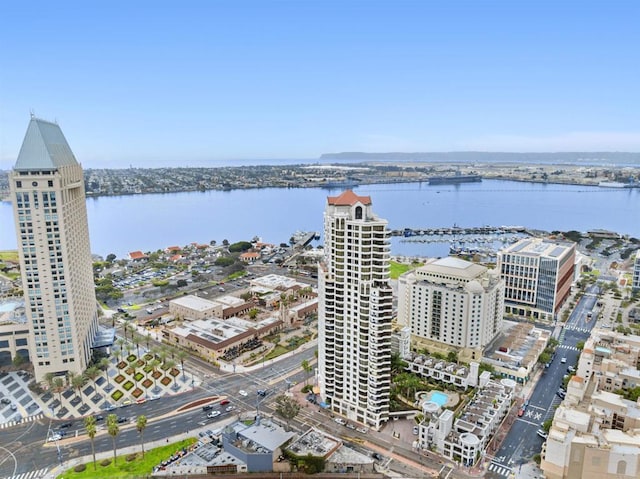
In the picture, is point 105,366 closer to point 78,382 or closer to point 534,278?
point 78,382

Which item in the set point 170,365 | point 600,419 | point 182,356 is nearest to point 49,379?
point 170,365

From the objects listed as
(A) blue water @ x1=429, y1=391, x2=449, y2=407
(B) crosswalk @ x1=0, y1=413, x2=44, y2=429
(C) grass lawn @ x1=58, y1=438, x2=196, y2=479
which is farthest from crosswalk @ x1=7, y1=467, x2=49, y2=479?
(A) blue water @ x1=429, y1=391, x2=449, y2=407

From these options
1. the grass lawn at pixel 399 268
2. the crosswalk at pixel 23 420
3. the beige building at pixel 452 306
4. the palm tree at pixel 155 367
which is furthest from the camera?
the grass lawn at pixel 399 268

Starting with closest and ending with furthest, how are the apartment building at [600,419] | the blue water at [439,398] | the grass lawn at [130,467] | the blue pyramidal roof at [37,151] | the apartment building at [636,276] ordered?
the apartment building at [600,419] → the grass lawn at [130,467] → the blue water at [439,398] → the blue pyramidal roof at [37,151] → the apartment building at [636,276]

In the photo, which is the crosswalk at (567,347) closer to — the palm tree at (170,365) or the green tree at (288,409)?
the green tree at (288,409)

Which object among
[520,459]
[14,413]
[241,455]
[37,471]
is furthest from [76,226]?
[520,459]

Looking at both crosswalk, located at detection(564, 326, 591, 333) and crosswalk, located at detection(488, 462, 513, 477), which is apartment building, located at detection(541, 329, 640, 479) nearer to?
crosswalk, located at detection(488, 462, 513, 477)

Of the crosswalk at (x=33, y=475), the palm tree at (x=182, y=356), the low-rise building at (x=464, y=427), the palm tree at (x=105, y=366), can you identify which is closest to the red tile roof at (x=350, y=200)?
the low-rise building at (x=464, y=427)

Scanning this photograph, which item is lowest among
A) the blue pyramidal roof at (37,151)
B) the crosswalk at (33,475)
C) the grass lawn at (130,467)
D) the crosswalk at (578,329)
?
the crosswalk at (33,475)
